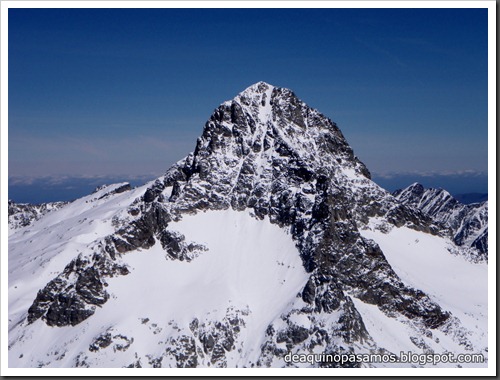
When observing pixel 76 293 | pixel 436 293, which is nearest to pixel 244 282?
pixel 76 293

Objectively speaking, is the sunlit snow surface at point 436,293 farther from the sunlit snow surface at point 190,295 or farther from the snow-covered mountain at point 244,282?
the sunlit snow surface at point 190,295

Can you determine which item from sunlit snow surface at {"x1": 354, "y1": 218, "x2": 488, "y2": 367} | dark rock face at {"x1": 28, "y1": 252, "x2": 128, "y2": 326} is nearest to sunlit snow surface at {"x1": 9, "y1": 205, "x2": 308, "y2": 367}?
dark rock face at {"x1": 28, "y1": 252, "x2": 128, "y2": 326}

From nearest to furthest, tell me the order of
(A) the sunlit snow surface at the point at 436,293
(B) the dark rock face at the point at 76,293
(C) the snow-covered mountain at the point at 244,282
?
(C) the snow-covered mountain at the point at 244,282 → (A) the sunlit snow surface at the point at 436,293 → (B) the dark rock face at the point at 76,293

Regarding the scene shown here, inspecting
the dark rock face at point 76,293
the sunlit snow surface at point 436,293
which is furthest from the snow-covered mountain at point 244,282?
the sunlit snow surface at point 436,293

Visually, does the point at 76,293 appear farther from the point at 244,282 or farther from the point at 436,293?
the point at 436,293

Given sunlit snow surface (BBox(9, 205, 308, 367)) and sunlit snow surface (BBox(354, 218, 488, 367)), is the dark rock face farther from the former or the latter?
sunlit snow surface (BBox(354, 218, 488, 367))

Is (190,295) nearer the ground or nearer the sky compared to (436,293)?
nearer the sky
